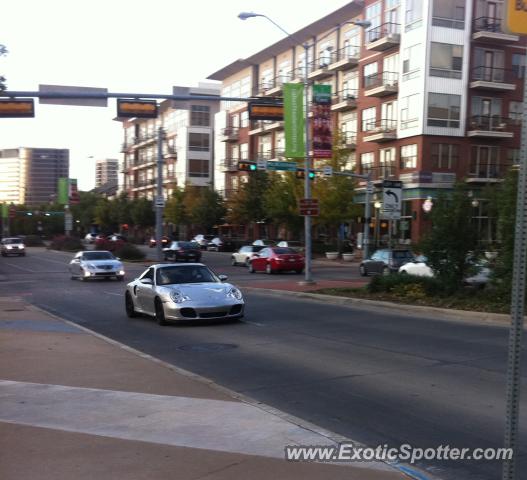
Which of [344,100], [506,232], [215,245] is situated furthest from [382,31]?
[506,232]

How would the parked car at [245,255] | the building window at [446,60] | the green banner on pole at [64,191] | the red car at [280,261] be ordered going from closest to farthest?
the red car at [280,261]
the parked car at [245,255]
the building window at [446,60]
the green banner on pole at [64,191]

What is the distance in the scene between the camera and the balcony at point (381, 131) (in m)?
49.6

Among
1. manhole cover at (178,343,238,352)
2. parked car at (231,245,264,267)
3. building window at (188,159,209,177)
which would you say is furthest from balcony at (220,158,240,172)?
manhole cover at (178,343,238,352)

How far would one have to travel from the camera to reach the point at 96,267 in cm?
3030

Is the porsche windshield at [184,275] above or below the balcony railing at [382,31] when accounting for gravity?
below

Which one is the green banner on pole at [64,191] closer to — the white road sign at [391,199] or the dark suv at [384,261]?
the dark suv at [384,261]

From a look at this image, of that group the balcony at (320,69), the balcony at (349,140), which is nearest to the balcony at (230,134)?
the balcony at (320,69)

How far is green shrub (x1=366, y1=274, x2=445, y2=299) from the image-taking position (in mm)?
17703

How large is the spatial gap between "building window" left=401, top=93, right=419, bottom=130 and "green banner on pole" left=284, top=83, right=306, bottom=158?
85.5 ft

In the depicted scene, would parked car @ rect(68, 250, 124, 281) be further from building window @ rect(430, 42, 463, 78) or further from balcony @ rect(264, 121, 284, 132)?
balcony @ rect(264, 121, 284, 132)

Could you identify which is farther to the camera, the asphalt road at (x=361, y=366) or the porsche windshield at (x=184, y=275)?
the porsche windshield at (x=184, y=275)

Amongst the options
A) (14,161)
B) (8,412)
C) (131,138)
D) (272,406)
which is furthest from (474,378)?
(14,161)

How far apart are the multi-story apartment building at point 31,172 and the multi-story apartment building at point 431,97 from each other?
139 meters

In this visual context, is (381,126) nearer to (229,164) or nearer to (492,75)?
(492,75)
